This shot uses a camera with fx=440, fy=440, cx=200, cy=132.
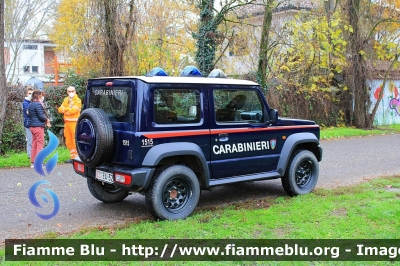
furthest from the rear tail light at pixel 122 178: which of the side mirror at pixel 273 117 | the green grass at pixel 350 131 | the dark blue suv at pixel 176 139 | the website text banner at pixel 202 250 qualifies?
the green grass at pixel 350 131

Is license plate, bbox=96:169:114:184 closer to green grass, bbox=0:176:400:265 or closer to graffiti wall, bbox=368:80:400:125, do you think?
green grass, bbox=0:176:400:265

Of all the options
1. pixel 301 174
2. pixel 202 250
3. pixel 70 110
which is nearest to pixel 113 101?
pixel 202 250

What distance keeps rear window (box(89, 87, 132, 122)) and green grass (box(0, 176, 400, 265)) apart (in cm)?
149

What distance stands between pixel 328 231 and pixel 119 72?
32.9 ft

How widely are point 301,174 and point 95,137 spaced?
3686mm

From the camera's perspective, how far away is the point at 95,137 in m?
5.83

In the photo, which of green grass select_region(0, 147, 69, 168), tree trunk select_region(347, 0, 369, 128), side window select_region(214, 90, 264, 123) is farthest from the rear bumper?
tree trunk select_region(347, 0, 369, 128)

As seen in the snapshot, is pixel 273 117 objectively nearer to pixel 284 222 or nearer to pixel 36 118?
pixel 284 222

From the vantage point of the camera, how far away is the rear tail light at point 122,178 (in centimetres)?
566

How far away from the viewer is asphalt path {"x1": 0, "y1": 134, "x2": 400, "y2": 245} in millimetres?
6039

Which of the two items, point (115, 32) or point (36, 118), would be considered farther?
point (115, 32)

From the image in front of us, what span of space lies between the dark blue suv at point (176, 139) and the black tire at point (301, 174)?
0.9 inches

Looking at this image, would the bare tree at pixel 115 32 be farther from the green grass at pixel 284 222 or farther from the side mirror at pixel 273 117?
the green grass at pixel 284 222

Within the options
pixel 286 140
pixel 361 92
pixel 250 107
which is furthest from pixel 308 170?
pixel 361 92
